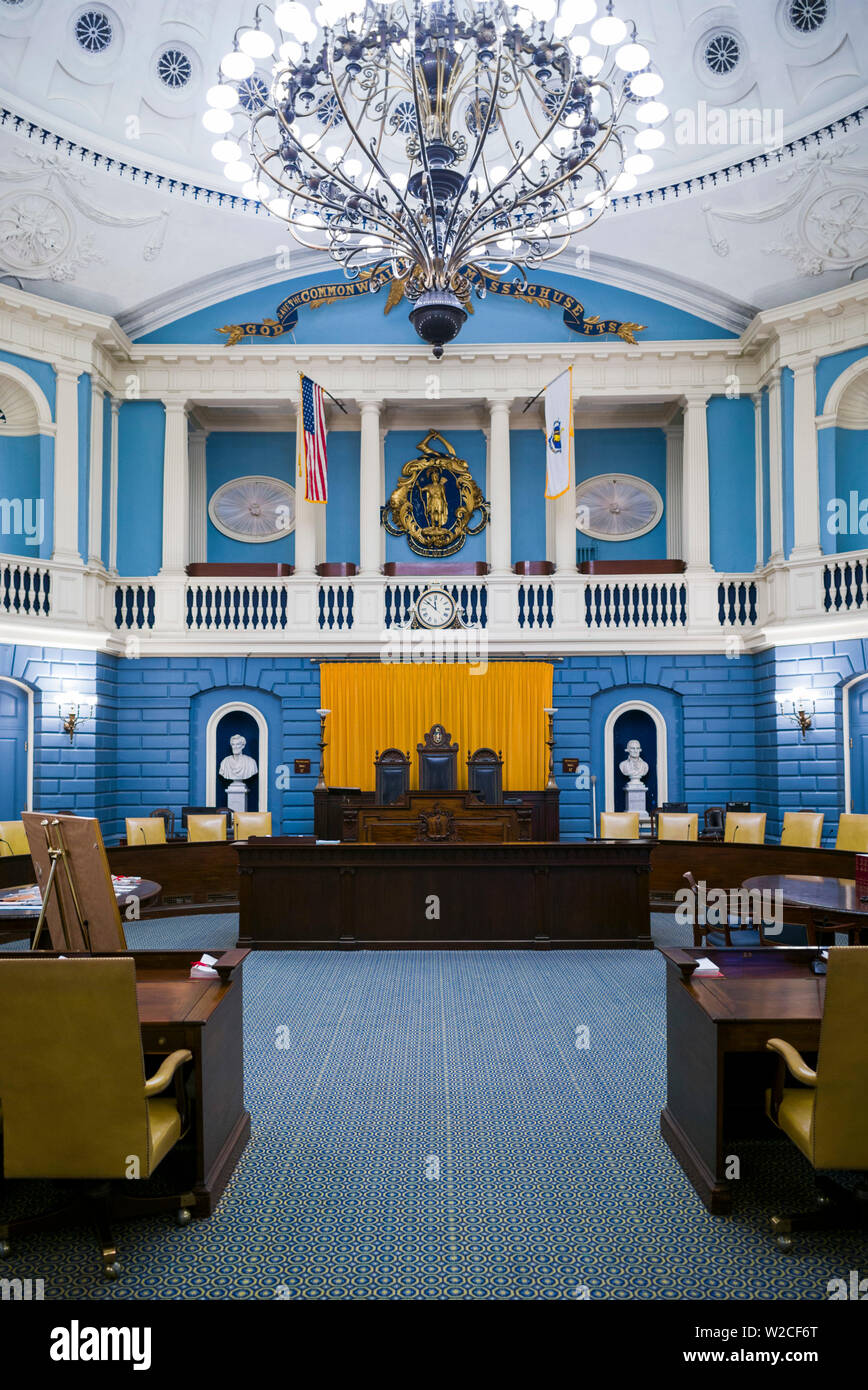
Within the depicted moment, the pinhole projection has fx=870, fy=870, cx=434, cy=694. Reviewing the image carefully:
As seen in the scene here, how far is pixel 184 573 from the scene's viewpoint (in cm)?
1370

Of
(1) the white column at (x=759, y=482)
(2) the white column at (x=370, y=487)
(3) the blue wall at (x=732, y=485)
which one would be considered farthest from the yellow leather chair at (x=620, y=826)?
(2) the white column at (x=370, y=487)

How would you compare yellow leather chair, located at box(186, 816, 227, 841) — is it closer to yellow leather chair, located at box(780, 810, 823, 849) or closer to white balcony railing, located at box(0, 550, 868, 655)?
white balcony railing, located at box(0, 550, 868, 655)

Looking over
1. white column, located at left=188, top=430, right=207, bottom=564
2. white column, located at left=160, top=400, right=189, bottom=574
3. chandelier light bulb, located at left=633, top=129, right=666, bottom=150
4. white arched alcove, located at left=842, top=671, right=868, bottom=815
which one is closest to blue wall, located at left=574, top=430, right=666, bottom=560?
white arched alcove, located at left=842, top=671, right=868, bottom=815

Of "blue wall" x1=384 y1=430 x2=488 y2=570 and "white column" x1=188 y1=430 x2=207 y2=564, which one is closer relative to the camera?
"blue wall" x1=384 y1=430 x2=488 y2=570

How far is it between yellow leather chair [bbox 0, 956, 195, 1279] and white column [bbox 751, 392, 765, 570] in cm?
1277

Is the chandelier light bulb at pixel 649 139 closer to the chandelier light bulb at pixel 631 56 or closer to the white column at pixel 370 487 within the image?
the chandelier light bulb at pixel 631 56

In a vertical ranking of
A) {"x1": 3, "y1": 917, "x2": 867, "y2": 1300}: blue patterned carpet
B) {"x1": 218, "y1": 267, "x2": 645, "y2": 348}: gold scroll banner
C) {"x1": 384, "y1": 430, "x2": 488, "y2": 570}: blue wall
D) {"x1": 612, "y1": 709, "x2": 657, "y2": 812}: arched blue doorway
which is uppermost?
{"x1": 218, "y1": 267, "x2": 645, "y2": 348}: gold scroll banner

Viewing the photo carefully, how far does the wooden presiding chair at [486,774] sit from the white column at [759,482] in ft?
17.2

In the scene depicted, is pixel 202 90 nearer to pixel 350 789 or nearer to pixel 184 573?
pixel 184 573

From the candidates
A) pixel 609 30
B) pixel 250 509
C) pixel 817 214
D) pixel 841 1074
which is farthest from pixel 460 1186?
pixel 250 509

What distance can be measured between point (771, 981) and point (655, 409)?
1316cm

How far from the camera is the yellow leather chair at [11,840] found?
859 cm

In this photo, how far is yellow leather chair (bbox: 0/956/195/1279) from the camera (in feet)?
9.56

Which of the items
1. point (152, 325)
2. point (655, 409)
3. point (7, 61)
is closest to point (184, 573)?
point (152, 325)
